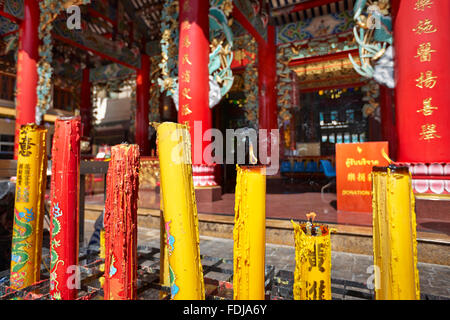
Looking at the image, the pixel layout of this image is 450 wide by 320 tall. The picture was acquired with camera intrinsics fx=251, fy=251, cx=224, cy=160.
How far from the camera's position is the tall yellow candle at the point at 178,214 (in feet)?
1.89

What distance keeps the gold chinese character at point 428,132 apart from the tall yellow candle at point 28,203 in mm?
3286

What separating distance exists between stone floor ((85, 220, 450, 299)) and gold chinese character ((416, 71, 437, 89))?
6.06 feet

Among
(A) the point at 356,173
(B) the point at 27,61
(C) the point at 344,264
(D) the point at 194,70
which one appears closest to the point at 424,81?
(A) the point at 356,173

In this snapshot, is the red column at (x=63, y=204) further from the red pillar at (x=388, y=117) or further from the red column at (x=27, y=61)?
the red pillar at (x=388, y=117)

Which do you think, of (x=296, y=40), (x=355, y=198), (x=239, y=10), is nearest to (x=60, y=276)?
(x=355, y=198)

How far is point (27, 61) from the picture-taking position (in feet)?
16.3

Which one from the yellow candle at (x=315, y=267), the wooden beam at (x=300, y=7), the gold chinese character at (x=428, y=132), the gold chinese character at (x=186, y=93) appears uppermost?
the wooden beam at (x=300, y=7)

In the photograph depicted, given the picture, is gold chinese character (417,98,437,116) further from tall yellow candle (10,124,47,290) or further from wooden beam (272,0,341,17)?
wooden beam (272,0,341,17)

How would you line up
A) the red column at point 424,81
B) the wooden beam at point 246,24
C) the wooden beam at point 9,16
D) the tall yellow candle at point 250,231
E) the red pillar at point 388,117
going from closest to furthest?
the tall yellow candle at point 250,231 < the red column at point 424,81 < the wooden beam at point 9,16 < the wooden beam at point 246,24 < the red pillar at point 388,117

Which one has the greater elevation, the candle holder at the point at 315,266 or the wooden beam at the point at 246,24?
the wooden beam at the point at 246,24

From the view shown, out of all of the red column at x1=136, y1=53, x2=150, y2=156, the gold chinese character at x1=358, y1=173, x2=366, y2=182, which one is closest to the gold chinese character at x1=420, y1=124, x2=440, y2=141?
the gold chinese character at x1=358, y1=173, x2=366, y2=182

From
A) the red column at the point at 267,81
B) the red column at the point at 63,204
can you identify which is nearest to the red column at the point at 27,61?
the red column at the point at 267,81

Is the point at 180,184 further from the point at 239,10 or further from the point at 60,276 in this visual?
the point at 239,10
